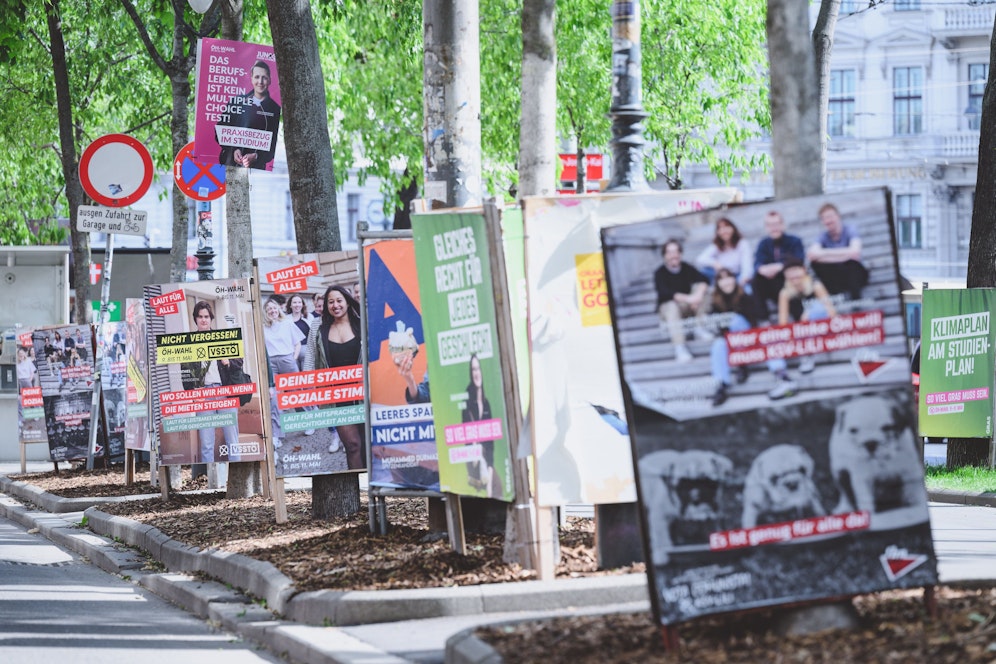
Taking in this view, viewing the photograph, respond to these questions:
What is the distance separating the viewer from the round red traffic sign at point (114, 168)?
17031 millimetres

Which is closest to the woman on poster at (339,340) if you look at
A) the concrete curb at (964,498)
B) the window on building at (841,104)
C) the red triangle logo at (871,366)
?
the red triangle logo at (871,366)

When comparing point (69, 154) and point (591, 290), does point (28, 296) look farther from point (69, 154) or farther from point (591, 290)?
point (591, 290)

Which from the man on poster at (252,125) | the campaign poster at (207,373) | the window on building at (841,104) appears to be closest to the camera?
the campaign poster at (207,373)

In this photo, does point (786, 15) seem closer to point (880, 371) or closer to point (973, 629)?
point (880, 371)

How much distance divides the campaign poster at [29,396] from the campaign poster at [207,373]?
29.7 ft

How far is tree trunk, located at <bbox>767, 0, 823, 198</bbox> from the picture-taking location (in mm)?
6875

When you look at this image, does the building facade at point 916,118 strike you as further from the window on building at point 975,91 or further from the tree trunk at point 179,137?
the tree trunk at point 179,137

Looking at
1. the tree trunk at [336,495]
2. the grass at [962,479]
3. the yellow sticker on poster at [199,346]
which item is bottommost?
the grass at [962,479]

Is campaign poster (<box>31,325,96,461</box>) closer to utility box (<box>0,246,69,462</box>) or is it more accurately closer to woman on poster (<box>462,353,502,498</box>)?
utility box (<box>0,246,69,462</box>)

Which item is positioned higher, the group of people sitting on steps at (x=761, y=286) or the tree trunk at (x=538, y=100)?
the tree trunk at (x=538, y=100)

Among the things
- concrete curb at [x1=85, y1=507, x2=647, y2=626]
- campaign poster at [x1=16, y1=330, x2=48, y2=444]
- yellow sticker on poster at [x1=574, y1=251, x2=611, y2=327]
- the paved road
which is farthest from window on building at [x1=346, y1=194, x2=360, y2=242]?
yellow sticker on poster at [x1=574, y1=251, x2=611, y2=327]

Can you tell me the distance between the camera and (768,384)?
6.23 meters

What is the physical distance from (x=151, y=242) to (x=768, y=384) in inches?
2247

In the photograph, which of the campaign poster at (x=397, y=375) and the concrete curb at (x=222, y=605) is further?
the campaign poster at (x=397, y=375)
